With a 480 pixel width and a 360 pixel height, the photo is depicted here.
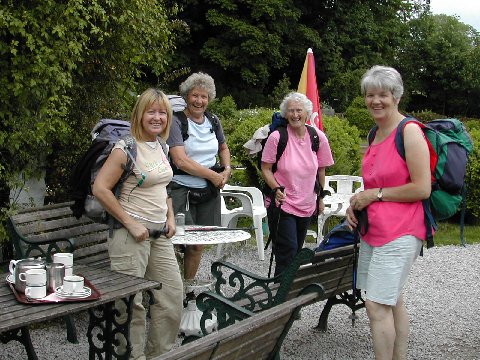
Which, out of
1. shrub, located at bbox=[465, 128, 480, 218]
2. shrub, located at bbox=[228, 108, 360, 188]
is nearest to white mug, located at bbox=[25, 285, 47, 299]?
shrub, located at bbox=[228, 108, 360, 188]

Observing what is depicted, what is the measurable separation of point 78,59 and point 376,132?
2.48 meters

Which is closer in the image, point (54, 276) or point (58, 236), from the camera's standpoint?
point (54, 276)

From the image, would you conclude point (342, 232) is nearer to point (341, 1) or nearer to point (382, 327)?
point (382, 327)

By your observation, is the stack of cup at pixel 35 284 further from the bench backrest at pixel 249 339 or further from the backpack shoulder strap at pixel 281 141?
the backpack shoulder strap at pixel 281 141

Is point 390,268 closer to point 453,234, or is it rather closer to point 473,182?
point 453,234

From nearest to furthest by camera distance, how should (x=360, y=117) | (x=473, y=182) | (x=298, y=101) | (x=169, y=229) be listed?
1. (x=169, y=229)
2. (x=298, y=101)
3. (x=473, y=182)
4. (x=360, y=117)

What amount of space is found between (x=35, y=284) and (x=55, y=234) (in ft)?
5.23

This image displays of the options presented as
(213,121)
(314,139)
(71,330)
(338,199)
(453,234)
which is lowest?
(453,234)

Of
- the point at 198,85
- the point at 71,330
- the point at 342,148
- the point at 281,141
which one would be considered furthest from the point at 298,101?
the point at 342,148

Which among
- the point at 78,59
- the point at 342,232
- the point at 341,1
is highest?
the point at 341,1

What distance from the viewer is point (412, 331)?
5.42 metres

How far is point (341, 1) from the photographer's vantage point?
32.5m

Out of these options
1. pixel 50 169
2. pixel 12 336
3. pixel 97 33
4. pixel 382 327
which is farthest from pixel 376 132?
pixel 50 169

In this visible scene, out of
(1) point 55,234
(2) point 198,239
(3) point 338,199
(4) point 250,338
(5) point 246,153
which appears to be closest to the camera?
(4) point 250,338
